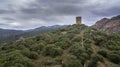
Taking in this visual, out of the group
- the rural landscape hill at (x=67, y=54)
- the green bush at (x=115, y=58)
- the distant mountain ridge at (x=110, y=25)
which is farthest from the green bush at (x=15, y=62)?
the distant mountain ridge at (x=110, y=25)

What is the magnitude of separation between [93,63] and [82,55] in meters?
4.53

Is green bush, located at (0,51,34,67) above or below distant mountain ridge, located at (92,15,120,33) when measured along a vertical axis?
below

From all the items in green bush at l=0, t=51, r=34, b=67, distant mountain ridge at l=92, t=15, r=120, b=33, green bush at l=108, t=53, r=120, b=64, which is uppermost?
distant mountain ridge at l=92, t=15, r=120, b=33

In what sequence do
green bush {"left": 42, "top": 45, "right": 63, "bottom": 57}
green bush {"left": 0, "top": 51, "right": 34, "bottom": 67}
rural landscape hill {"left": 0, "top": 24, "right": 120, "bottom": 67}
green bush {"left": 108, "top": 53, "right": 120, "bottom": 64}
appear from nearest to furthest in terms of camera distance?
green bush {"left": 0, "top": 51, "right": 34, "bottom": 67} → rural landscape hill {"left": 0, "top": 24, "right": 120, "bottom": 67} → green bush {"left": 108, "top": 53, "right": 120, "bottom": 64} → green bush {"left": 42, "top": 45, "right": 63, "bottom": 57}

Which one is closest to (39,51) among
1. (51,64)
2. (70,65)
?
(51,64)

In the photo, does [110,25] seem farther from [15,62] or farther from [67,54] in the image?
[15,62]

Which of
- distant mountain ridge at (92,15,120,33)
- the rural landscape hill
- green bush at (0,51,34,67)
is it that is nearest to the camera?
green bush at (0,51,34,67)

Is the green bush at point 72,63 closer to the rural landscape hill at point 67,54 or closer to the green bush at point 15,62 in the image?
the rural landscape hill at point 67,54

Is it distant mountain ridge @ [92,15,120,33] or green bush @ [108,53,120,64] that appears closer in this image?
green bush @ [108,53,120,64]

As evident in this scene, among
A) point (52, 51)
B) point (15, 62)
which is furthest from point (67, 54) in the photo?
point (15, 62)

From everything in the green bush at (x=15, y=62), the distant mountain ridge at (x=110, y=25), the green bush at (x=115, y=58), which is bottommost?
the green bush at (x=115, y=58)

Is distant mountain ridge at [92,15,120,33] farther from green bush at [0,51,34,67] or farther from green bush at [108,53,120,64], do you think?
green bush at [0,51,34,67]

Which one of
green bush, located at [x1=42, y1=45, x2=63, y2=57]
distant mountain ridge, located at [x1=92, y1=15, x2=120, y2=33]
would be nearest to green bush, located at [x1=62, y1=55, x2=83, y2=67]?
green bush, located at [x1=42, y1=45, x2=63, y2=57]

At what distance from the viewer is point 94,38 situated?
5394 cm
